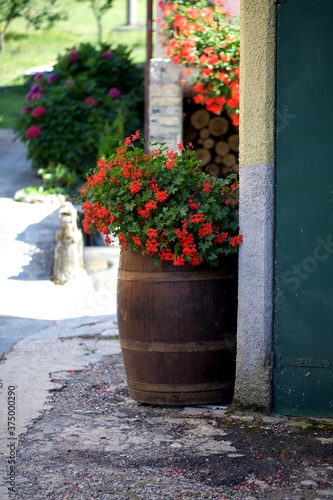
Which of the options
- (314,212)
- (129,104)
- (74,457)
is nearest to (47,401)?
(74,457)

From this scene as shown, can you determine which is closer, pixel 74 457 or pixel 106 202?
pixel 74 457

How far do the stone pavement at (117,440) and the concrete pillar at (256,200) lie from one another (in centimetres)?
28

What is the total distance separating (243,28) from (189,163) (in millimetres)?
Answer: 778

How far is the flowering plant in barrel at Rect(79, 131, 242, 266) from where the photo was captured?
164 inches

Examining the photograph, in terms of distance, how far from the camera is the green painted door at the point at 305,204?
160 inches

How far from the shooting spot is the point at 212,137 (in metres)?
10.6

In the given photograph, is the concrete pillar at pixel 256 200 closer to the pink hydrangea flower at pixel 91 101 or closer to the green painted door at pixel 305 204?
the green painted door at pixel 305 204

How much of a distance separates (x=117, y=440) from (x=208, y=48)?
230 inches

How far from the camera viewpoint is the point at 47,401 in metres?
4.61

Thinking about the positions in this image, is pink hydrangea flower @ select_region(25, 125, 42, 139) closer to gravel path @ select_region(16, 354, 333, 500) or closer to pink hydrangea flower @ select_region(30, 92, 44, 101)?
pink hydrangea flower @ select_region(30, 92, 44, 101)

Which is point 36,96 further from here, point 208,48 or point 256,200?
point 256,200

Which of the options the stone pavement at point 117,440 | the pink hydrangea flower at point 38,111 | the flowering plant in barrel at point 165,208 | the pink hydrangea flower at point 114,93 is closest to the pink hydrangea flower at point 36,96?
the pink hydrangea flower at point 38,111

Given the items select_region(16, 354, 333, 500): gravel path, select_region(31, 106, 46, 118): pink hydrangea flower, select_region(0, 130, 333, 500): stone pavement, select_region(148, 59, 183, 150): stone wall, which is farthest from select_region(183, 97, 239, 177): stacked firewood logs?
select_region(16, 354, 333, 500): gravel path

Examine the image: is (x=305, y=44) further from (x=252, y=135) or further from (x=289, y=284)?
(x=289, y=284)
